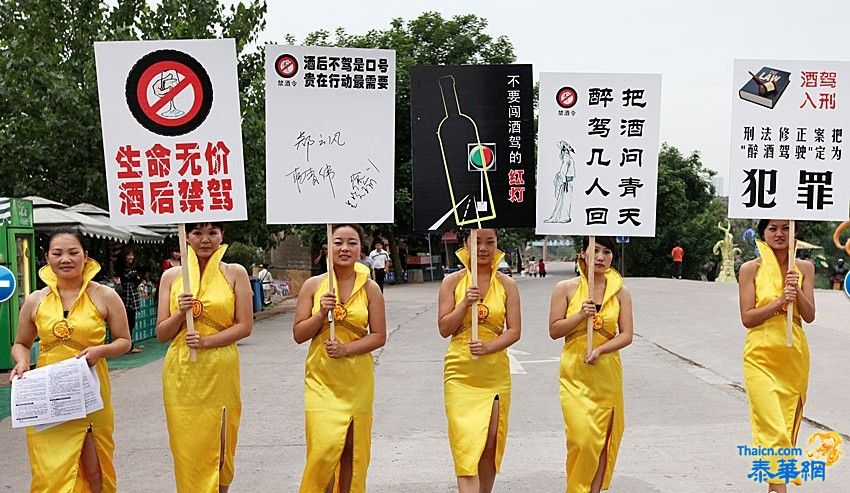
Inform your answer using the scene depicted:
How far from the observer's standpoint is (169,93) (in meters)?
5.96

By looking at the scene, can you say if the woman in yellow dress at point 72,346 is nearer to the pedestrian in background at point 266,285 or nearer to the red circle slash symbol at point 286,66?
the red circle slash symbol at point 286,66

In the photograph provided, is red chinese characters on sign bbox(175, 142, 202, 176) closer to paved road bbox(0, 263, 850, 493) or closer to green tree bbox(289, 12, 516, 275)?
paved road bbox(0, 263, 850, 493)

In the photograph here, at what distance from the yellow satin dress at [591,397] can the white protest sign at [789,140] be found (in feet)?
3.80

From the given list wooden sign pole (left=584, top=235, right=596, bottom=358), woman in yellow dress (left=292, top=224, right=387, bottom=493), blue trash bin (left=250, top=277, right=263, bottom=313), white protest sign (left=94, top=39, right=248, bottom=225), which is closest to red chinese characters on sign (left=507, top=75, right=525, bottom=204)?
wooden sign pole (left=584, top=235, right=596, bottom=358)

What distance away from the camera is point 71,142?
18.4 metres

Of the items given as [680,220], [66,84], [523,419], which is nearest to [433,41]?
[680,220]

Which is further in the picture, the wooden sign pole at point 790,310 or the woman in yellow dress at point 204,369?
the wooden sign pole at point 790,310

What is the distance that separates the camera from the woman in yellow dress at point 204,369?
5.85m

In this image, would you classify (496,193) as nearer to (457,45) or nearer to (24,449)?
(24,449)

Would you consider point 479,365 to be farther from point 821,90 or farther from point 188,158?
point 821,90

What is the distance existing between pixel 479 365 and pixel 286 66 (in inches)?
84.6

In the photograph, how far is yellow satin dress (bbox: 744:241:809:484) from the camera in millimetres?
6355

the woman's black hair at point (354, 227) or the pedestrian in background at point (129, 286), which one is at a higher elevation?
the woman's black hair at point (354, 227)
